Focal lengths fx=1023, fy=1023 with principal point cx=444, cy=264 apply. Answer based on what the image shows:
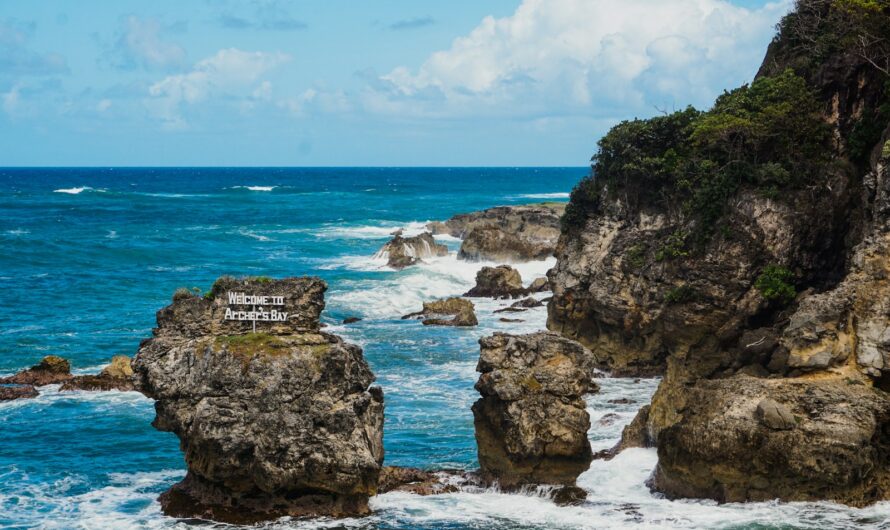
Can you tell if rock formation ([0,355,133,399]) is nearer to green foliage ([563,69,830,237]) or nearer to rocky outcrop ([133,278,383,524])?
rocky outcrop ([133,278,383,524])

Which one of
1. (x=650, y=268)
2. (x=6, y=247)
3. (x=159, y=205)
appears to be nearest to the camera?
(x=650, y=268)

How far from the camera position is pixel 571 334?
4081 cm

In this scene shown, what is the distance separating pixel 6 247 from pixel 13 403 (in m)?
46.2

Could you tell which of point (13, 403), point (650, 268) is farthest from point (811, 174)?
point (13, 403)

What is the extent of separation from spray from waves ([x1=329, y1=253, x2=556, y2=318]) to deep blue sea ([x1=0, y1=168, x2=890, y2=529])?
0.17 meters

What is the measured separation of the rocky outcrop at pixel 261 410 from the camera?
24.0m

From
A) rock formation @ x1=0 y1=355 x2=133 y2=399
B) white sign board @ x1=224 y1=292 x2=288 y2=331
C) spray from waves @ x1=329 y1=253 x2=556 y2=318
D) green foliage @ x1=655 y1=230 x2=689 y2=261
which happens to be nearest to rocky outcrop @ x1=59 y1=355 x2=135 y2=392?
rock formation @ x1=0 y1=355 x2=133 y2=399

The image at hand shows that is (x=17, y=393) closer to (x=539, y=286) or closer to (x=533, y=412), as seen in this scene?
(x=533, y=412)

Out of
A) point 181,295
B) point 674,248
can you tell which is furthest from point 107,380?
point 674,248

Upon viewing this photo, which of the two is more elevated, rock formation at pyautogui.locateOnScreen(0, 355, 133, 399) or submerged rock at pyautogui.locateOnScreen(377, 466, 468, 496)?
rock formation at pyautogui.locateOnScreen(0, 355, 133, 399)

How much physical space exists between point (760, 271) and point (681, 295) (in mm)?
2748

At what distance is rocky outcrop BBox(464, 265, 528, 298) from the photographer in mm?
57375

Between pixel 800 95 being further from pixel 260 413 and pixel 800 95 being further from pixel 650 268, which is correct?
pixel 260 413

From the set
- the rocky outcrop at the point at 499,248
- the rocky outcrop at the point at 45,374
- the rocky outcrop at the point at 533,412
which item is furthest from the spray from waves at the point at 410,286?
the rocky outcrop at the point at 533,412
